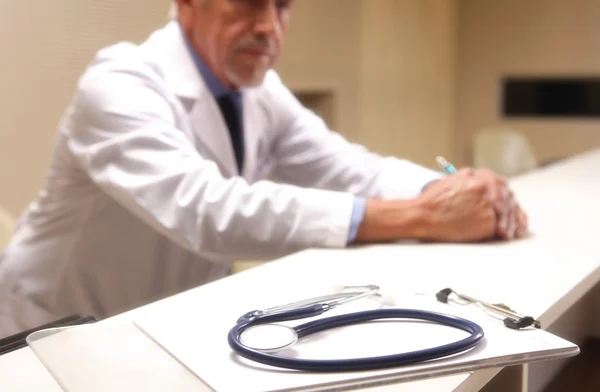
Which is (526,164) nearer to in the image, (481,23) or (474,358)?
(481,23)

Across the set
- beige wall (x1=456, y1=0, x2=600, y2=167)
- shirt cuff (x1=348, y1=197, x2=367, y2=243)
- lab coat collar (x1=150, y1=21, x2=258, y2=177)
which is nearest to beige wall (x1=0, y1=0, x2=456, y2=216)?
beige wall (x1=456, y1=0, x2=600, y2=167)

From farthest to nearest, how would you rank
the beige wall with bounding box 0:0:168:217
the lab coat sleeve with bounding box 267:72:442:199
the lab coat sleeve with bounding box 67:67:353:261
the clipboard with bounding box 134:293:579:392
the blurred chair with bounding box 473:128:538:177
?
the blurred chair with bounding box 473:128:538:177 → the beige wall with bounding box 0:0:168:217 → the lab coat sleeve with bounding box 267:72:442:199 → the lab coat sleeve with bounding box 67:67:353:261 → the clipboard with bounding box 134:293:579:392

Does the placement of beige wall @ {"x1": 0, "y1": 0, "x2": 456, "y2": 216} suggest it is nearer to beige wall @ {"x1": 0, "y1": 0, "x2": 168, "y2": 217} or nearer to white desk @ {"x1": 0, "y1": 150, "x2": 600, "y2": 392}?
beige wall @ {"x1": 0, "y1": 0, "x2": 168, "y2": 217}

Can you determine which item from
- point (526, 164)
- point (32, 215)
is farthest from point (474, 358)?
point (526, 164)

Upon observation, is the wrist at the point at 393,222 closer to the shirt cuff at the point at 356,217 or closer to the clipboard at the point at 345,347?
the shirt cuff at the point at 356,217

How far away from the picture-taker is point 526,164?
10.7ft

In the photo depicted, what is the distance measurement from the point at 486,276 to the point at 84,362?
46cm

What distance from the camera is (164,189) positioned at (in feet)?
2.85

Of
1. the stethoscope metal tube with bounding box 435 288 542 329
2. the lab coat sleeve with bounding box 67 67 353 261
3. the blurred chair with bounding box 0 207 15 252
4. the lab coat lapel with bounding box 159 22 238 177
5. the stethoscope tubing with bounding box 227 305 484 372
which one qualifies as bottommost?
the blurred chair with bounding box 0 207 15 252

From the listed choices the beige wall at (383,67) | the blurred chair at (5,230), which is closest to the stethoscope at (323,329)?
the blurred chair at (5,230)

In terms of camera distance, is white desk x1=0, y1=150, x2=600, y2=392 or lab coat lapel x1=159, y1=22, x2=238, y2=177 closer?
white desk x1=0, y1=150, x2=600, y2=392

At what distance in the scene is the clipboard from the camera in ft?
1.41

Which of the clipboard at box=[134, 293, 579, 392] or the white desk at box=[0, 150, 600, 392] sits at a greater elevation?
the clipboard at box=[134, 293, 579, 392]

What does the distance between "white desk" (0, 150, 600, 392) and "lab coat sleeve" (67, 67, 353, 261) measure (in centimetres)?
6
